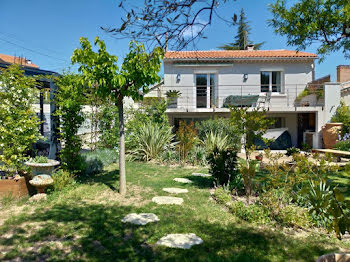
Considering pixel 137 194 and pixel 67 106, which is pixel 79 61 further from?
pixel 137 194

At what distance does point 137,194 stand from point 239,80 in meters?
12.0

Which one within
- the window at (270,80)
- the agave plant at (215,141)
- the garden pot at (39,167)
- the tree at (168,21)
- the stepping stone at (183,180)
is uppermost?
the window at (270,80)

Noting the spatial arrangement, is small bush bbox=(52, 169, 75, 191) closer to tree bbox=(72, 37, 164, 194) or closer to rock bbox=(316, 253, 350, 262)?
tree bbox=(72, 37, 164, 194)

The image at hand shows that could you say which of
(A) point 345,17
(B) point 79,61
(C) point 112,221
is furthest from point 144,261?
(A) point 345,17

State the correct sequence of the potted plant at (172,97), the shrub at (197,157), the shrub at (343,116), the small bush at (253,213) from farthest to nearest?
the potted plant at (172,97) < the shrub at (343,116) < the shrub at (197,157) < the small bush at (253,213)

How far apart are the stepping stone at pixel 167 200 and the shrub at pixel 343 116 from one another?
11611 millimetres

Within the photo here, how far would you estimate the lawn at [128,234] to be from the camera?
2797mm

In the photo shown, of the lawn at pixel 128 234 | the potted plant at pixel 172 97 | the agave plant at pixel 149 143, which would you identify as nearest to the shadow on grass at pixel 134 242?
the lawn at pixel 128 234

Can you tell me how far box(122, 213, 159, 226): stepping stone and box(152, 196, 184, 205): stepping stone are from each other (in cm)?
68

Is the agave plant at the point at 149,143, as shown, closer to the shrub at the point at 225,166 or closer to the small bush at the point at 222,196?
the shrub at the point at 225,166

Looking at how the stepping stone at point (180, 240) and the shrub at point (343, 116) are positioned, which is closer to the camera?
the stepping stone at point (180, 240)

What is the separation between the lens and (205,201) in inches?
190

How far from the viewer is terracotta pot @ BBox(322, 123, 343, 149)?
12281 mm

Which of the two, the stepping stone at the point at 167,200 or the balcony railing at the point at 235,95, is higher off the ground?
the balcony railing at the point at 235,95
